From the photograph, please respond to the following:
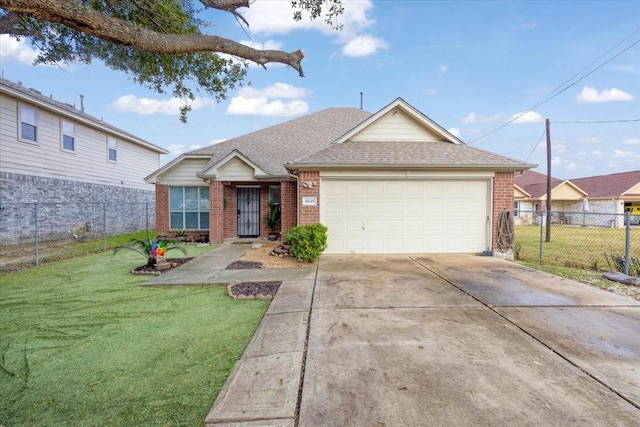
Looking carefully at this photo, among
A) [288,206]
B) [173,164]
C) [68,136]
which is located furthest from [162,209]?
[288,206]

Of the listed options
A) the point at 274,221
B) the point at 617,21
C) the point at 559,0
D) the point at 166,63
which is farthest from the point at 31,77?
the point at 617,21

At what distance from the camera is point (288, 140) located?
15.4m

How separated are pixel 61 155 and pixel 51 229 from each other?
3339mm

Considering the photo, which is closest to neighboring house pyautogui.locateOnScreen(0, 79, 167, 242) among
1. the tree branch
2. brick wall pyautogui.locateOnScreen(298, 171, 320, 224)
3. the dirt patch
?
the dirt patch

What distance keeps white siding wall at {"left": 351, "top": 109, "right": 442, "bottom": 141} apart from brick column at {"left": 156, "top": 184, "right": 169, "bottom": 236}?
8797 millimetres

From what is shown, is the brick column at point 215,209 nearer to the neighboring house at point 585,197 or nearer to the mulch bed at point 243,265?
the mulch bed at point 243,265

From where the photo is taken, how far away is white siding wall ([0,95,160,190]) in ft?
36.4

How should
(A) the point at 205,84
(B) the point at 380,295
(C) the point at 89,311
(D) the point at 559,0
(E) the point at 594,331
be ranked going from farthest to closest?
(D) the point at 559,0, (A) the point at 205,84, (B) the point at 380,295, (C) the point at 89,311, (E) the point at 594,331

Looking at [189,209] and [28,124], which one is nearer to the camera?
[28,124]

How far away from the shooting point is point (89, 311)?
15.8ft

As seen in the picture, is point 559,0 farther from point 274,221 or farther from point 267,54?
point 274,221

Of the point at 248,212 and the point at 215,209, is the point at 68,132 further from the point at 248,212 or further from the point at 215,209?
the point at 248,212

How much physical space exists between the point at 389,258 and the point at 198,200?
9.12 m

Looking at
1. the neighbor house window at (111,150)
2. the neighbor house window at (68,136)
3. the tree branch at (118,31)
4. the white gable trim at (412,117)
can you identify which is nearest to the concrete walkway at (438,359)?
the tree branch at (118,31)
